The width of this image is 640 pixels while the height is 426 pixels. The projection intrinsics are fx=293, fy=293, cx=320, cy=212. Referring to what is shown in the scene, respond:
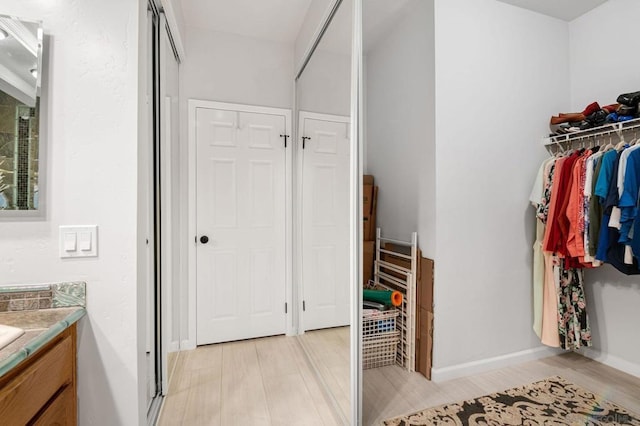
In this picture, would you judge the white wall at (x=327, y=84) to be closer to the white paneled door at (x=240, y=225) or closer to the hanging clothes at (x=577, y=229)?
the white paneled door at (x=240, y=225)

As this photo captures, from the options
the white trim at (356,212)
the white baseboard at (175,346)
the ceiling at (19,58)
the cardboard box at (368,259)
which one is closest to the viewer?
the ceiling at (19,58)

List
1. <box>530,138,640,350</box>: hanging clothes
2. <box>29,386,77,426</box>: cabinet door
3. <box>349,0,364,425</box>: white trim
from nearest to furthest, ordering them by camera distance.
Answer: <box>29,386,77,426</box>: cabinet door < <box>349,0,364,425</box>: white trim < <box>530,138,640,350</box>: hanging clothes

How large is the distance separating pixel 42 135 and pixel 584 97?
357 cm

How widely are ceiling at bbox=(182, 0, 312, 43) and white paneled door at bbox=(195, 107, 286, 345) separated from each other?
0.73m

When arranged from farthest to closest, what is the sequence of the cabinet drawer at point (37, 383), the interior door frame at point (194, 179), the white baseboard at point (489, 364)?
1. the interior door frame at point (194, 179)
2. the white baseboard at point (489, 364)
3. the cabinet drawer at point (37, 383)

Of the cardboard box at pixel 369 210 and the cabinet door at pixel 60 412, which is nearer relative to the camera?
the cabinet door at pixel 60 412

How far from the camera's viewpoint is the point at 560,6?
7.67 feet

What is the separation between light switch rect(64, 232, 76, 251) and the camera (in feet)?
3.71

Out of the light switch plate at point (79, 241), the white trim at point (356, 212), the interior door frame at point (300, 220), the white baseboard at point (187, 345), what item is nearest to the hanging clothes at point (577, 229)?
the white trim at point (356, 212)

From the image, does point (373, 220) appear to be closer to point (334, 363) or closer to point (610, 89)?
point (334, 363)

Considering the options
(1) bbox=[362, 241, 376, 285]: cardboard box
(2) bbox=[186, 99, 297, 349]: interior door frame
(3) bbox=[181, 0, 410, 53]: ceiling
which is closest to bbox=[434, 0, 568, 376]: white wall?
(3) bbox=[181, 0, 410, 53]: ceiling

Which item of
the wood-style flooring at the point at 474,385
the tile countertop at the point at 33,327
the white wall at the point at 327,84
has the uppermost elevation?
the white wall at the point at 327,84

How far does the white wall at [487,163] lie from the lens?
2.12 meters

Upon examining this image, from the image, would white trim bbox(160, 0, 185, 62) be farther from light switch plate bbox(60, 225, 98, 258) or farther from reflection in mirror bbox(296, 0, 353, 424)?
light switch plate bbox(60, 225, 98, 258)
